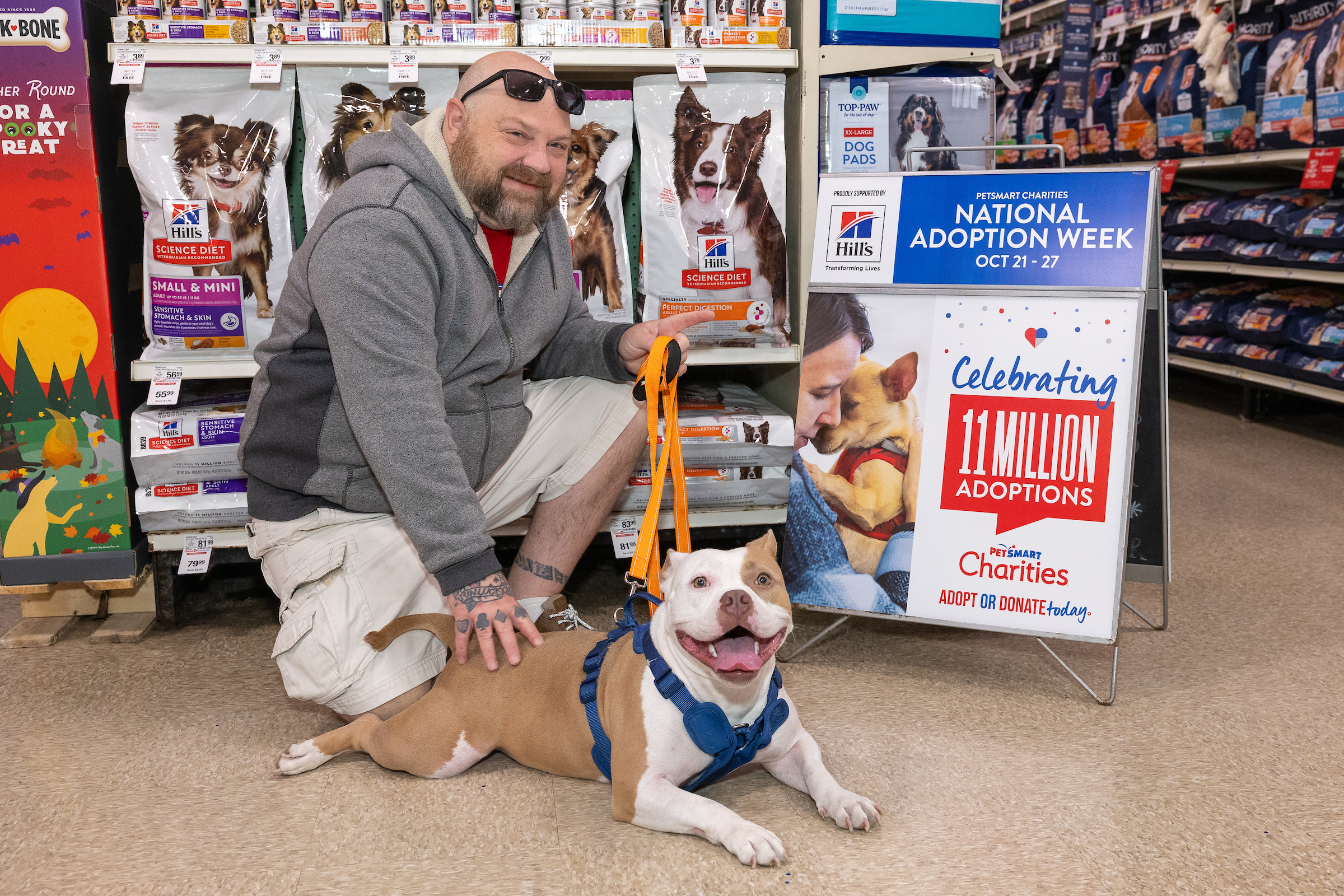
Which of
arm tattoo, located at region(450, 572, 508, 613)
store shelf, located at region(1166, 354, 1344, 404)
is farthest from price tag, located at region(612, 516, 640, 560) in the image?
store shelf, located at region(1166, 354, 1344, 404)

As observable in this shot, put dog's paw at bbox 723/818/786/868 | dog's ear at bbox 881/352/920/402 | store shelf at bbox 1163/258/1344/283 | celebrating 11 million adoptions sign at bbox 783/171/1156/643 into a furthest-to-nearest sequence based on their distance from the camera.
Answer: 1. store shelf at bbox 1163/258/1344/283
2. dog's ear at bbox 881/352/920/402
3. celebrating 11 million adoptions sign at bbox 783/171/1156/643
4. dog's paw at bbox 723/818/786/868

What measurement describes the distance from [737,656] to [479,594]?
0.48 m

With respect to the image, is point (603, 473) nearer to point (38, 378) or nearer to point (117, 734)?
point (117, 734)

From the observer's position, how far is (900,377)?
2.13 meters

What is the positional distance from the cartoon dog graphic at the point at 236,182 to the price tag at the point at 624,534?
946 millimetres

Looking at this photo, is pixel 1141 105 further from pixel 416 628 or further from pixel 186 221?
pixel 416 628

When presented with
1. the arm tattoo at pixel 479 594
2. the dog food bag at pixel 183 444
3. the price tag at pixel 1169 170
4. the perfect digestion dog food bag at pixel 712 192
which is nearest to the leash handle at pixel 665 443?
the arm tattoo at pixel 479 594

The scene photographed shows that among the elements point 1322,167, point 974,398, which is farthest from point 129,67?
point 1322,167

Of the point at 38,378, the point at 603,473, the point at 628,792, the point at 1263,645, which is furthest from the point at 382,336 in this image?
the point at 1263,645

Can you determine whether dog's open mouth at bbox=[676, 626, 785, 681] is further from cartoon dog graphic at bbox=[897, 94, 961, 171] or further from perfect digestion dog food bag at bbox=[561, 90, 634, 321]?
cartoon dog graphic at bbox=[897, 94, 961, 171]

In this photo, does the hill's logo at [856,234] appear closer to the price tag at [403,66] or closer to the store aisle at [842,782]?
the store aisle at [842,782]

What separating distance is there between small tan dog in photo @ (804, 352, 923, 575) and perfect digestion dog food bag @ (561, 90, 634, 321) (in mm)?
679

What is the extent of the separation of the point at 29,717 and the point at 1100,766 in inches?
78.4

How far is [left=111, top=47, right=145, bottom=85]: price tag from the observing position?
219 centimetres
